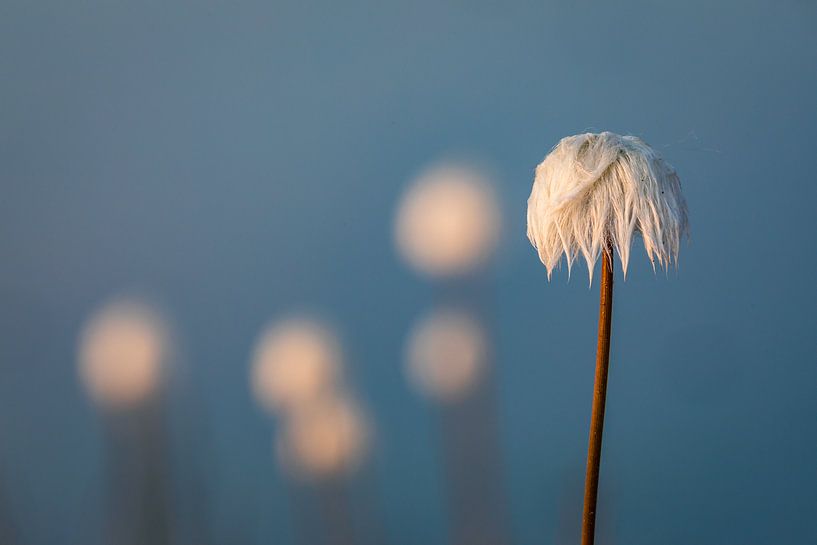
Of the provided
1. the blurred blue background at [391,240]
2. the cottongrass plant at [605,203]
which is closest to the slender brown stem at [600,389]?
the cottongrass plant at [605,203]

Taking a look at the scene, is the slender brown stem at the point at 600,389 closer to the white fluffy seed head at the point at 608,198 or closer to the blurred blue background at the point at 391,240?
the white fluffy seed head at the point at 608,198

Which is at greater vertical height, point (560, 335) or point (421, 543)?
point (560, 335)

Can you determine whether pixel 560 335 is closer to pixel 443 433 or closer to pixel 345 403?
pixel 443 433

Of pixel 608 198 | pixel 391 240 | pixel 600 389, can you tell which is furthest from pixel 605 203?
pixel 391 240

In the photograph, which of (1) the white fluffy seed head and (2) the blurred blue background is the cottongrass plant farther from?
(2) the blurred blue background

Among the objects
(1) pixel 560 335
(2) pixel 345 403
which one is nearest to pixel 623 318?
(1) pixel 560 335

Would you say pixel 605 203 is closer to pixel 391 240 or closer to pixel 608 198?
pixel 608 198
